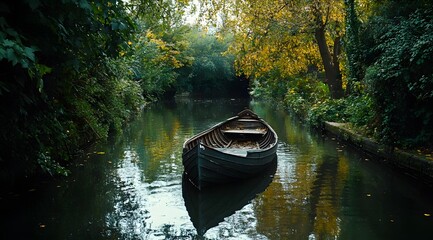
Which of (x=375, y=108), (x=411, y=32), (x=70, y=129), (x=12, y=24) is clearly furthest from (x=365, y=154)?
(x=12, y=24)

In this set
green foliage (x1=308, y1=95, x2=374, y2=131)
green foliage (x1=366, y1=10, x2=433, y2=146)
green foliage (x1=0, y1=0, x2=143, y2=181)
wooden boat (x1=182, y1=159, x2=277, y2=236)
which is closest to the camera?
green foliage (x1=0, y1=0, x2=143, y2=181)

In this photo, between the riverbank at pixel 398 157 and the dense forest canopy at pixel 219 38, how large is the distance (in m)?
0.32

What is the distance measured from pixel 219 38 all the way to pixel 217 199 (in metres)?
13.3

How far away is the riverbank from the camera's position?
8.68 m

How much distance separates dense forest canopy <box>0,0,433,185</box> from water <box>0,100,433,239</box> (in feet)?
2.71

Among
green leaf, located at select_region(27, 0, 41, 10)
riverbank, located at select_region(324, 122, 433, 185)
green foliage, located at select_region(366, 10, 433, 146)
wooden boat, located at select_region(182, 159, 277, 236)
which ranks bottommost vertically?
wooden boat, located at select_region(182, 159, 277, 236)

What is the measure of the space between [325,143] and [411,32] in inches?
224

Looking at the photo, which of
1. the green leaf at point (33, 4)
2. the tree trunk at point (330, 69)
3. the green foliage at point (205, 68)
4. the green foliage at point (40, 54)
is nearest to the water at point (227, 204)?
the green foliage at point (40, 54)

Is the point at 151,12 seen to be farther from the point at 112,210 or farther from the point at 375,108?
the point at 375,108

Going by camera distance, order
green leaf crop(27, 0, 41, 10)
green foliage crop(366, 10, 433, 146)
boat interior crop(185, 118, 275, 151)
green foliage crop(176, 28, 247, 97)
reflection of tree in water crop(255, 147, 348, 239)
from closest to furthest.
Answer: green leaf crop(27, 0, 41, 10) < reflection of tree in water crop(255, 147, 348, 239) < green foliage crop(366, 10, 433, 146) < boat interior crop(185, 118, 275, 151) < green foliage crop(176, 28, 247, 97)

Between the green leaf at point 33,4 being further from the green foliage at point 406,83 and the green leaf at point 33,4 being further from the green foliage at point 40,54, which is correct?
the green foliage at point 406,83

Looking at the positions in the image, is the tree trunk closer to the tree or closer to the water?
the tree

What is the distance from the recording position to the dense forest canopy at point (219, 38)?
495cm

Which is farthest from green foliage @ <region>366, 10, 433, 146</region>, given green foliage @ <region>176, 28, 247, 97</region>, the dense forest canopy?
green foliage @ <region>176, 28, 247, 97</region>
